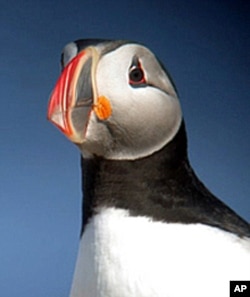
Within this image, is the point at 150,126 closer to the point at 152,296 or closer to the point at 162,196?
the point at 162,196

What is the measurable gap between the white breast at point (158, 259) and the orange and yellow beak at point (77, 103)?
0.38 feet

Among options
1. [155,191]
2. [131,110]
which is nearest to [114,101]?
[131,110]

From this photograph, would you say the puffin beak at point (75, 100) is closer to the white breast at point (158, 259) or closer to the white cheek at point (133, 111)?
the white cheek at point (133, 111)

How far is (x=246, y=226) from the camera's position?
853mm

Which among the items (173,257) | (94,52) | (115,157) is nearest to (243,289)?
(173,257)

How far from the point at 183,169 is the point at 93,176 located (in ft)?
0.40

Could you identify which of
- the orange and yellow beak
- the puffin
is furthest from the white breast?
the orange and yellow beak

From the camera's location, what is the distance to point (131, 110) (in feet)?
2.59

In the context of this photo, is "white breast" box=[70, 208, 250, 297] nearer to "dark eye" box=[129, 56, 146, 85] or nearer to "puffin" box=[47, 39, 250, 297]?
"puffin" box=[47, 39, 250, 297]

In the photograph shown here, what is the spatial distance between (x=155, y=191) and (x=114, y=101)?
127 millimetres

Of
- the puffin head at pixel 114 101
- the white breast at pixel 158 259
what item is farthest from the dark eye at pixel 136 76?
the white breast at pixel 158 259

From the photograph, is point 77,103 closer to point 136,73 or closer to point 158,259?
point 136,73

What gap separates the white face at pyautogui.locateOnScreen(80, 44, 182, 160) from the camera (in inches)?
30.6

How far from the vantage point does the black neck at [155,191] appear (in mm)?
793
